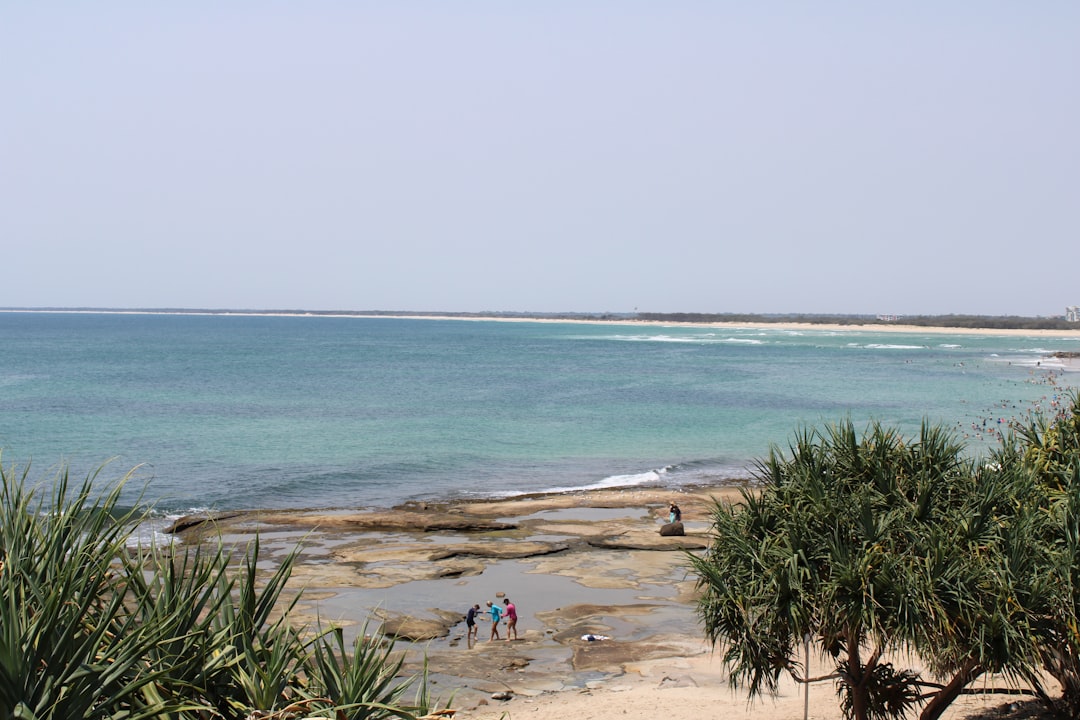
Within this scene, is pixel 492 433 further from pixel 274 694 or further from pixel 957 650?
pixel 274 694

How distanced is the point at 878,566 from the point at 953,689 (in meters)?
2.32

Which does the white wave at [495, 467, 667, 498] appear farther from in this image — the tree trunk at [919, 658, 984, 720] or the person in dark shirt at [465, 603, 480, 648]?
the tree trunk at [919, 658, 984, 720]

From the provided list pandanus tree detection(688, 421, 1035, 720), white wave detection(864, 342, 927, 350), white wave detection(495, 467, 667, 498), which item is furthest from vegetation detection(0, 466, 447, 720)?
white wave detection(864, 342, 927, 350)

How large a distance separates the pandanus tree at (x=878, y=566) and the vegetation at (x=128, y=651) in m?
6.16

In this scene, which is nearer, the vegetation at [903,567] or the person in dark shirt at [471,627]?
the vegetation at [903,567]

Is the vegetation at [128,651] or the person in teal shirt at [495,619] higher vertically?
the vegetation at [128,651]

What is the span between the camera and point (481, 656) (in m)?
19.7

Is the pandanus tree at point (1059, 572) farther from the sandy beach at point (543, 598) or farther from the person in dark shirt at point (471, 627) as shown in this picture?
the person in dark shirt at point (471, 627)

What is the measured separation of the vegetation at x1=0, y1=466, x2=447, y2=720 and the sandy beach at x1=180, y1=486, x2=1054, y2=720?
379cm

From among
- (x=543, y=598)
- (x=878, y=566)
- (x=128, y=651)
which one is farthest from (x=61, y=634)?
(x=543, y=598)

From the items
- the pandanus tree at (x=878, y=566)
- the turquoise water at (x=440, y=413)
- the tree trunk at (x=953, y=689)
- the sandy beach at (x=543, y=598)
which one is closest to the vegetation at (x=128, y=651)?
the turquoise water at (x=440, y=413)

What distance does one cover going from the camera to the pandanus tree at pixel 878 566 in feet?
37.4

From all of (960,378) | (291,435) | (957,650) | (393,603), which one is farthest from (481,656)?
(960,378)

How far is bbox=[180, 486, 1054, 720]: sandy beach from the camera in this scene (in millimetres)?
17219
